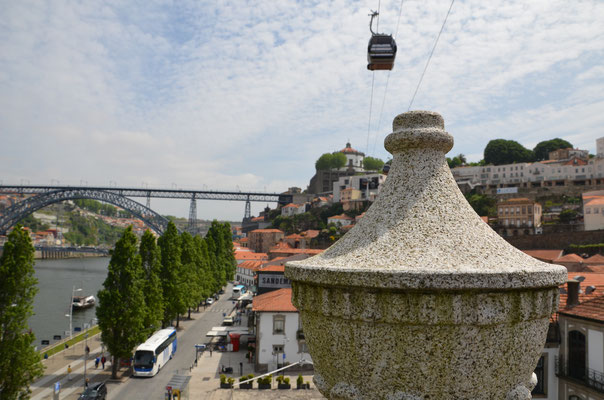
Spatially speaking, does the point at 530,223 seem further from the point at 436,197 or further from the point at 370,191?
the point at 436,197

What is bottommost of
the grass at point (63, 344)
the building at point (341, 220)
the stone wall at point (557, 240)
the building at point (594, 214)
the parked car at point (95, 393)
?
the grass at point (63, 344)

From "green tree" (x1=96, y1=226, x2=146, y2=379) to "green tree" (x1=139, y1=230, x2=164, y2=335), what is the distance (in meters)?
0.98

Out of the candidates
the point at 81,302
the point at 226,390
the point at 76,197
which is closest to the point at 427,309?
the point at 226,390

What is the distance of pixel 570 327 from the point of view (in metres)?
17.2

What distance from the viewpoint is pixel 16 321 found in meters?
17.0

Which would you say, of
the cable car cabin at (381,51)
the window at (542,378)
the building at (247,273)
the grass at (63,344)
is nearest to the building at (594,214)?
the building at (247,273)

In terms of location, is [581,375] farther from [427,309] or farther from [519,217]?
[519,217]

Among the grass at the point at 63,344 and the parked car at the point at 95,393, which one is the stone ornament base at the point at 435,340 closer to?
the parked car at the point at 95,393

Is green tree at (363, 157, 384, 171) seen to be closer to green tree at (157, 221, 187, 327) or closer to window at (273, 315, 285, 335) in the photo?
green tree at (157, 221, 187, 327)

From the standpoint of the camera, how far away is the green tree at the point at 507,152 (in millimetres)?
96875

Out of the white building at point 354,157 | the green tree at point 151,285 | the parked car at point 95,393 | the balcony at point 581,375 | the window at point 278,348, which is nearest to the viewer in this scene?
the balcony at point 581,375

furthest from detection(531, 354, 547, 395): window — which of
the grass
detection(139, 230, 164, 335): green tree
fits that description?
the grass

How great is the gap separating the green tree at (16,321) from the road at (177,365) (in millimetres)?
5587

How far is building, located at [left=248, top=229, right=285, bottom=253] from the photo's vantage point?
92.4 metres
